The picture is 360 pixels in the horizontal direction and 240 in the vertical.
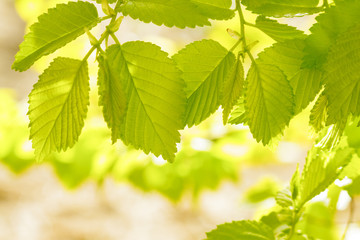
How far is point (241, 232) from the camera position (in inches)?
13.5

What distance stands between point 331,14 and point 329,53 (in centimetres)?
3

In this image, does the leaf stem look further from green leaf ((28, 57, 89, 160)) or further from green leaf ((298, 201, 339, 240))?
green leaf ((298, 201, 339, 240))

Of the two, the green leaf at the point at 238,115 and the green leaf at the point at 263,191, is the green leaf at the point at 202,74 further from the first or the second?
the green leaf at the point at 263,191

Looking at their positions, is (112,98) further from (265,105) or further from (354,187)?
(354,187)

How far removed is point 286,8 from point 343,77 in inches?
2.4

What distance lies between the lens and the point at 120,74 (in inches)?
11.2

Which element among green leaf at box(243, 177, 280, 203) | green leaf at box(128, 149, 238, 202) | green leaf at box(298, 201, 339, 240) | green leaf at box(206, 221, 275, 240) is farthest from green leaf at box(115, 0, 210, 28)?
green leaf at box(128, 149, 238, 202)

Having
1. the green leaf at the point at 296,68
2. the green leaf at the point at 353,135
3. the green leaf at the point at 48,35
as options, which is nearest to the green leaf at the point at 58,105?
the green leaf at the point at 48,35

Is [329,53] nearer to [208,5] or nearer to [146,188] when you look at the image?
[208,5]

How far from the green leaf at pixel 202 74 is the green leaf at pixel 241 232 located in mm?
87

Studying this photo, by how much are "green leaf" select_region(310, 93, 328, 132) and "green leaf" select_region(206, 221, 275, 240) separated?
0.30 feet

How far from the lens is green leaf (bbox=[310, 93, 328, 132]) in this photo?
11.7 inches

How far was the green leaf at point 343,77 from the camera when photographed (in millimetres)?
258

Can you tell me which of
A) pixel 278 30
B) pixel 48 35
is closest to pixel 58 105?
pixel 48 35
